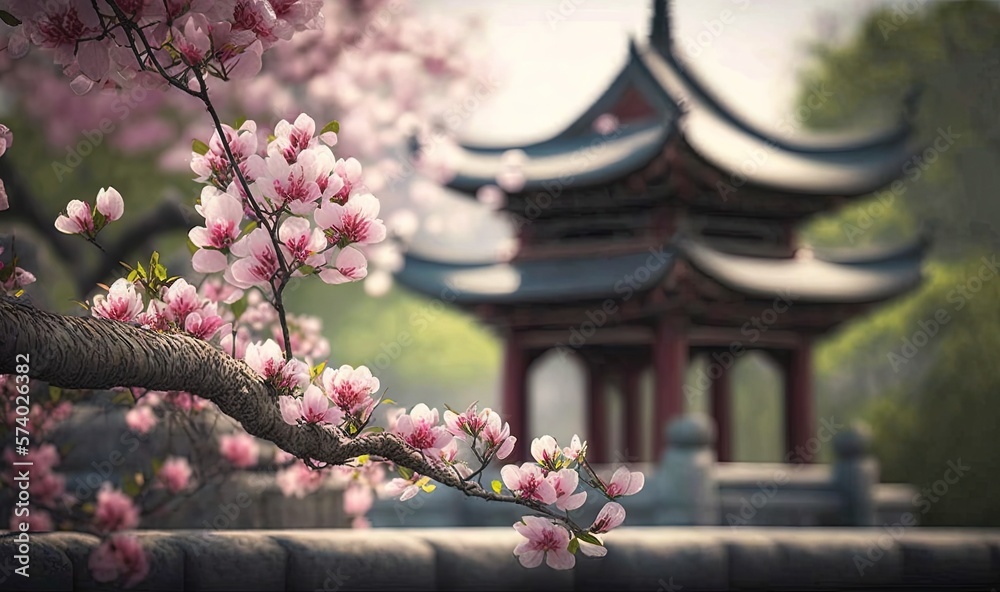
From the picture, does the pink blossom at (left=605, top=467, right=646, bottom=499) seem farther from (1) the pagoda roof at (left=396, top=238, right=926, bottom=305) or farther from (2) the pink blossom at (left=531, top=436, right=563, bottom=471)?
(1) the pagoda roof at (left=396, top=238, right=926, bottom=305)

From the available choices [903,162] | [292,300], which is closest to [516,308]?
[903,162]

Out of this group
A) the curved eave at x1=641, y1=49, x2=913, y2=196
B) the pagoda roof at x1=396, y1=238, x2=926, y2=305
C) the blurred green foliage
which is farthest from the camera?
the blurred green foliage

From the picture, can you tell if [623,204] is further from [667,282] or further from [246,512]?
[246,512]

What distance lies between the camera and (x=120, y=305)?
11.5ft

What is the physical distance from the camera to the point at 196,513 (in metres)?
6.74

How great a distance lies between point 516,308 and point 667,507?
3879 millimetres

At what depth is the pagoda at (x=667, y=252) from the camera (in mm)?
12594

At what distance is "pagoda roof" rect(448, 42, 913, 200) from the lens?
13281mm

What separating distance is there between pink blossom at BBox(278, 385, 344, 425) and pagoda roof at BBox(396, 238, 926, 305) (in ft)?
29.2

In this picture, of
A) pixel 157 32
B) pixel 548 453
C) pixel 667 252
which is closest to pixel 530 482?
pixel 548 453

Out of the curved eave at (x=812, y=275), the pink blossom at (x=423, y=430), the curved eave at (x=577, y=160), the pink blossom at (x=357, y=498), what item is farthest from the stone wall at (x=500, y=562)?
the curved eave at (x=577, y=160)

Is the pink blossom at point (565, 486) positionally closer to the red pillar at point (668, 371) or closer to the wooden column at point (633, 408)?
the red pillar at point (668, 371)

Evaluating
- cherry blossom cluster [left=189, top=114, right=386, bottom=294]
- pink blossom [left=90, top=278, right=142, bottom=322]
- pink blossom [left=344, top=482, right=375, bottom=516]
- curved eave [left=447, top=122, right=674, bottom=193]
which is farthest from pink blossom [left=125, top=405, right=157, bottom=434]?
curved eave [left=447, top=122, right=674, bottom=193]

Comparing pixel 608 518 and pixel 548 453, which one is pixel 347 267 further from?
pixel 608 518
